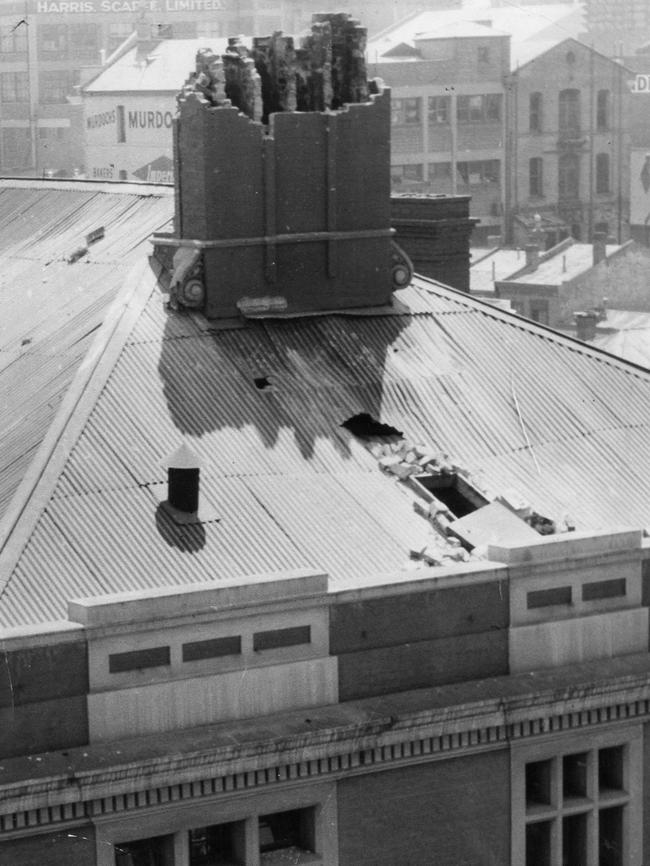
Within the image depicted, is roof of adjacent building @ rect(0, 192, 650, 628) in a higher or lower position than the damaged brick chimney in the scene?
lower

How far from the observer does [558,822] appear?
2825cm

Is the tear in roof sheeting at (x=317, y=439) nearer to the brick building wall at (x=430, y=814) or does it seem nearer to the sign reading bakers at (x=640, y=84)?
the brick building wall at (x=430, y=814)

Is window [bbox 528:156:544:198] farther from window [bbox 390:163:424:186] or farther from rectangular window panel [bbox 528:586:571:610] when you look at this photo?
rectangular window panel [bbox 528:586:571:610]

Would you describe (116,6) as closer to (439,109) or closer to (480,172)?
(439,109)

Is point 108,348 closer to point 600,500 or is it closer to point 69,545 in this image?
point 69,545

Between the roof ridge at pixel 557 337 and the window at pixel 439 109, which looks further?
the window at pixel 439 109

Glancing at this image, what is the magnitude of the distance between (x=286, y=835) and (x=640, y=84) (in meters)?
124

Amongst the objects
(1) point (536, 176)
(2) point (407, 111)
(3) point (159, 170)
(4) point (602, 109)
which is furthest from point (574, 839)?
(4) point (602, 109)

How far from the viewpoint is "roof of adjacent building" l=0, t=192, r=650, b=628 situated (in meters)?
28.0

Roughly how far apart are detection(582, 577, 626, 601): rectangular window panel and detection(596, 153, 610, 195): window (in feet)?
397

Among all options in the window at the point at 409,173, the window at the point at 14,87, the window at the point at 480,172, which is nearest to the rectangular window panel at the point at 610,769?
the window at the point at 409,173

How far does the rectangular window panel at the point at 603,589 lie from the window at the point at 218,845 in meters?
5.76

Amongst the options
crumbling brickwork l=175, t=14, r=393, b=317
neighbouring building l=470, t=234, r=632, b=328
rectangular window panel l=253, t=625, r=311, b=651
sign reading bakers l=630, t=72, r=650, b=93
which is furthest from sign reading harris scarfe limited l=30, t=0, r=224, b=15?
rectangular window panel l=253, t=625, r=311, b=651

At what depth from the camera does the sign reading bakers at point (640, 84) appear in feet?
476
